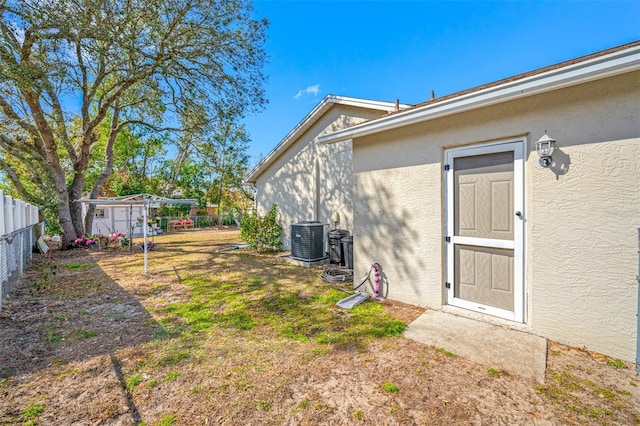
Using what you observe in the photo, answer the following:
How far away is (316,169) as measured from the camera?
959 centimetres

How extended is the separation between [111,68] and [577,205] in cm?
1298

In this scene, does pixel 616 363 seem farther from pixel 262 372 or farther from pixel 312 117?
pixel 312 117

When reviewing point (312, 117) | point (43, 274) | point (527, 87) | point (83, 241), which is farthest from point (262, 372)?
point (83, 241)

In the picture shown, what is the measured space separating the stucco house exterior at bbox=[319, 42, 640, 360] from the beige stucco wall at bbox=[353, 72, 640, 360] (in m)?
0.01

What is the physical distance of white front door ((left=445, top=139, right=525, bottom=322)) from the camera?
141 inches

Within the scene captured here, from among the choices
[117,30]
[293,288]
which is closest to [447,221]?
[293,288]

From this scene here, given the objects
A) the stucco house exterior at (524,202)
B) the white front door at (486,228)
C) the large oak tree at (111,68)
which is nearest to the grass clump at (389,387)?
the stucco house exterior at (524,202)

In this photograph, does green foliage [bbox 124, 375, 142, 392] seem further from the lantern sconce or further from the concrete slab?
the lantern sconce

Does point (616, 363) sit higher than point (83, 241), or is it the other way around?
point (83, 241)

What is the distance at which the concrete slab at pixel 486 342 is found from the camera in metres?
2.80

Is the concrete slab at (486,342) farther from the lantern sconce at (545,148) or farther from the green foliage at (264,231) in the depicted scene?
the green foliage at (264,231)

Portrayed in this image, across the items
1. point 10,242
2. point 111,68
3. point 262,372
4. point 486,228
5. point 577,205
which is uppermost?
point 111,68

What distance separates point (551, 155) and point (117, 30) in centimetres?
1031

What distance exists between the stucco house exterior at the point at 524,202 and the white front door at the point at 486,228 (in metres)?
0.01
